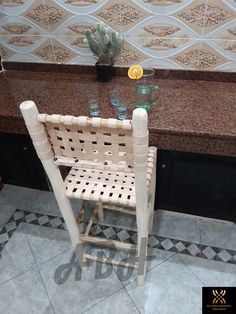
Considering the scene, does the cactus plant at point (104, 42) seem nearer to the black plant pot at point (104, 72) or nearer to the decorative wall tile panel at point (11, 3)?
the black plant pot at point (104, 72)

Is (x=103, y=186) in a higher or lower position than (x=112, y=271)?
higher

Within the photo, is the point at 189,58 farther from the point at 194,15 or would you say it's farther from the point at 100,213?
the point at 100,213

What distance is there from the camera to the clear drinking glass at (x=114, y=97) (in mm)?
1224

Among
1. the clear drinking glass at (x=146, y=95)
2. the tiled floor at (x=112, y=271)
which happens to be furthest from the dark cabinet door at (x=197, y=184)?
the clear drinking glass at (x=146, y=95)

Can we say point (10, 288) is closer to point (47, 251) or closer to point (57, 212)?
point (47, 251)

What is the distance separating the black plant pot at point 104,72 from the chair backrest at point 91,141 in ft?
2.33

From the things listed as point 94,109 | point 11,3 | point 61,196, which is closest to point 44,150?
point 61,196

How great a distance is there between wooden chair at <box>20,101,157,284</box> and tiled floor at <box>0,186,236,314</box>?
0.36m

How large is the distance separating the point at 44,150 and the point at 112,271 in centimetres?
88

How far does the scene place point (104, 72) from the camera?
1400 mm

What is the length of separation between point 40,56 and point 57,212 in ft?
3.41

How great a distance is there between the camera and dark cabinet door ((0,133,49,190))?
1.53 m

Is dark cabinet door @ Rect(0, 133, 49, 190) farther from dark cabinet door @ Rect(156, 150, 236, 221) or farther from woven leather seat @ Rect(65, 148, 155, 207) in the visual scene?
dark cabinet door @ Rect(156, 150, 236, 221)

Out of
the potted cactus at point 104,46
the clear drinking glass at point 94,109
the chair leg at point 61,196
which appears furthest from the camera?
the potted cactus at point 104,46
